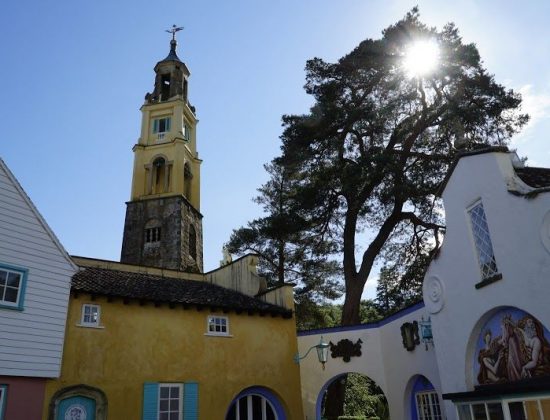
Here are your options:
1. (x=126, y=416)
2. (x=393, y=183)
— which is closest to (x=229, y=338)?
(x=126, y=416)

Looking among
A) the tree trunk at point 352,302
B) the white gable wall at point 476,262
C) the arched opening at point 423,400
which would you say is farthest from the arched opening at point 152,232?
the white gable wall at point 476,262

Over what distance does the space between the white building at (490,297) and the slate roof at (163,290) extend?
6.25 metres

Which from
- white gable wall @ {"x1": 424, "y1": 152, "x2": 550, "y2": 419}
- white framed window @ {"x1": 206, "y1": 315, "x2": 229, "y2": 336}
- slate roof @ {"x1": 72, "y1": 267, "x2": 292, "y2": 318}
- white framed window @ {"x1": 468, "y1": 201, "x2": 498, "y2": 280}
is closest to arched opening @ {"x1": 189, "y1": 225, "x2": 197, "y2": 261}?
slate roof @ {"x1": 72, "y1": 267, "x2": 292, "y2": 318}

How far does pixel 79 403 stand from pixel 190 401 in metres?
3.40

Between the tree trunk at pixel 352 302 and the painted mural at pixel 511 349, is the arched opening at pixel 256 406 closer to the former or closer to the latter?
the tree trunk at pixel 352 302

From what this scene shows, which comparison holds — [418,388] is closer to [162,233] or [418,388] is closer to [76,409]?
[76,409]

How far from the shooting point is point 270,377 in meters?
17.5

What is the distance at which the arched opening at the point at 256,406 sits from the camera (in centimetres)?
1698

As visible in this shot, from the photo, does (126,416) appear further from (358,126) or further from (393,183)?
(358,126)

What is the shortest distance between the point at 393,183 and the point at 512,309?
34.5ft

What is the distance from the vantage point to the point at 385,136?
2400cm

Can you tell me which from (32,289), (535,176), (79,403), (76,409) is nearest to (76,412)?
(76,409)

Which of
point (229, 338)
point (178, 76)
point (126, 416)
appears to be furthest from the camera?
point (178, 76)

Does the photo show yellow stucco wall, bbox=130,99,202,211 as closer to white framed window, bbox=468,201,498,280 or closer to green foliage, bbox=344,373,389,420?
green foliage, bbox=344,373,389,420
